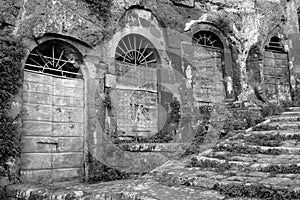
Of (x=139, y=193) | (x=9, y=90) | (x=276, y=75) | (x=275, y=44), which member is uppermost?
(x=275, y=44)

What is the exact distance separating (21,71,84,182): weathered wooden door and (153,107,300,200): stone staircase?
281 cm

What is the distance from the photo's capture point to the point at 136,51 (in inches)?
336

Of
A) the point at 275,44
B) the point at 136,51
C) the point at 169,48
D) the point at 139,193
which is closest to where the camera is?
the point at 139,193

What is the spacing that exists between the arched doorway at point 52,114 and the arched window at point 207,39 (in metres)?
4.11

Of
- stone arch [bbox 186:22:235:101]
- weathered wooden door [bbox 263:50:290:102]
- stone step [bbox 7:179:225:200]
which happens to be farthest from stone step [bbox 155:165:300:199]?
weathered wooden door [bbox 263:50:290:102]

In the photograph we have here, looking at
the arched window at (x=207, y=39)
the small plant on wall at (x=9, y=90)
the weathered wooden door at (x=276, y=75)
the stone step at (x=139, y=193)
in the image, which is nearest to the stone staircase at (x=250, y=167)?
the stone step at (x=139, y=193)

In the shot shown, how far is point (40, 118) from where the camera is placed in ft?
21.7

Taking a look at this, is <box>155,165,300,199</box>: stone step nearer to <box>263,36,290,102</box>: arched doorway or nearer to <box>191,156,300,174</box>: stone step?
<box>191,156,300,174</box>: stone step

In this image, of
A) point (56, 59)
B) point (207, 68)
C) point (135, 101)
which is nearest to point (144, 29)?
point (135, 101)

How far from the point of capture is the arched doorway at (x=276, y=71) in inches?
428

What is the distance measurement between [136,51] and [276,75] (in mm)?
5522

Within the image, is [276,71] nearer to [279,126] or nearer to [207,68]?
[207,68]

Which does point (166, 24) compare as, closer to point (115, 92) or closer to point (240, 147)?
point (115, 92)

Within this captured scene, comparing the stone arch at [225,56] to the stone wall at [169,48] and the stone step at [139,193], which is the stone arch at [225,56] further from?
the stone step at [139,193]
